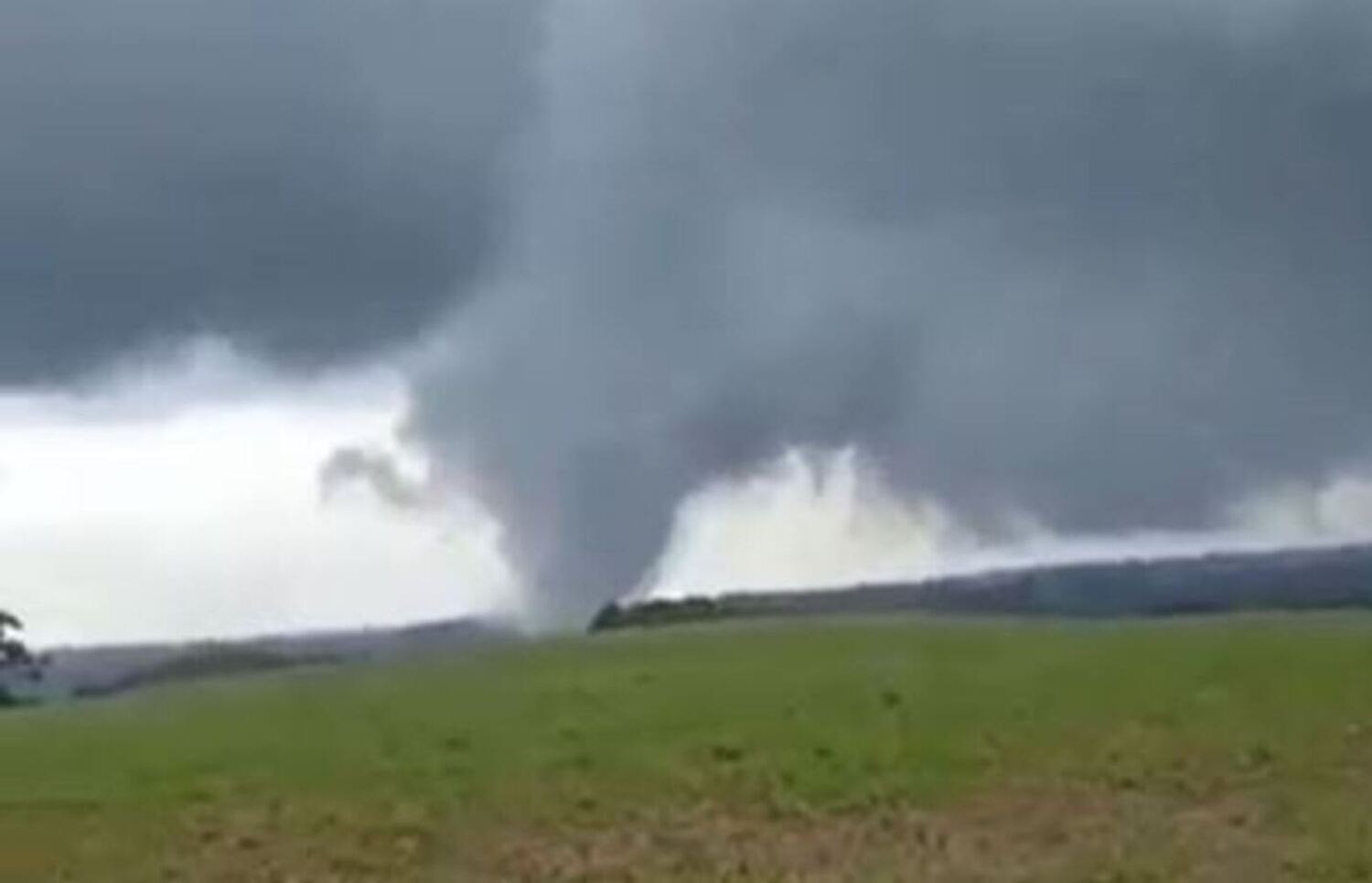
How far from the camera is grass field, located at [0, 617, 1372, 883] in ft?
102

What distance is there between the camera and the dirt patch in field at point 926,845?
2983 centimetres

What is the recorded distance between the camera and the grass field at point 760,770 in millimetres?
30984

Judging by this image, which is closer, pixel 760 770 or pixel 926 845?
pixel 926 845

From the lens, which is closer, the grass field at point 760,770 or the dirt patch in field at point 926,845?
the dirt patch in field at point 926,845

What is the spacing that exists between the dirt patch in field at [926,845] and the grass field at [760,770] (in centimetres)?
4

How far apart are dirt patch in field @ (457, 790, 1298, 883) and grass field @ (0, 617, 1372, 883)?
0.04m

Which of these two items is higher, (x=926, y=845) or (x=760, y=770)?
(x=760, y=770)

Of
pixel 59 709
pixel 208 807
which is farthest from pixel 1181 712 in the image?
pixel 59 709

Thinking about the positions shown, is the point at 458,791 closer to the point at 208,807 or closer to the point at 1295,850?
the point at 208,807

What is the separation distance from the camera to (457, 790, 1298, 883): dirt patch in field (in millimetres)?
29828

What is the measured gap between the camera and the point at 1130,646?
140ft

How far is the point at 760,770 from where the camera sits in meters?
34.7

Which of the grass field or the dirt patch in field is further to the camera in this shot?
the grass field

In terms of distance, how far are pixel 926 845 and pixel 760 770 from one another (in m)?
3.78
